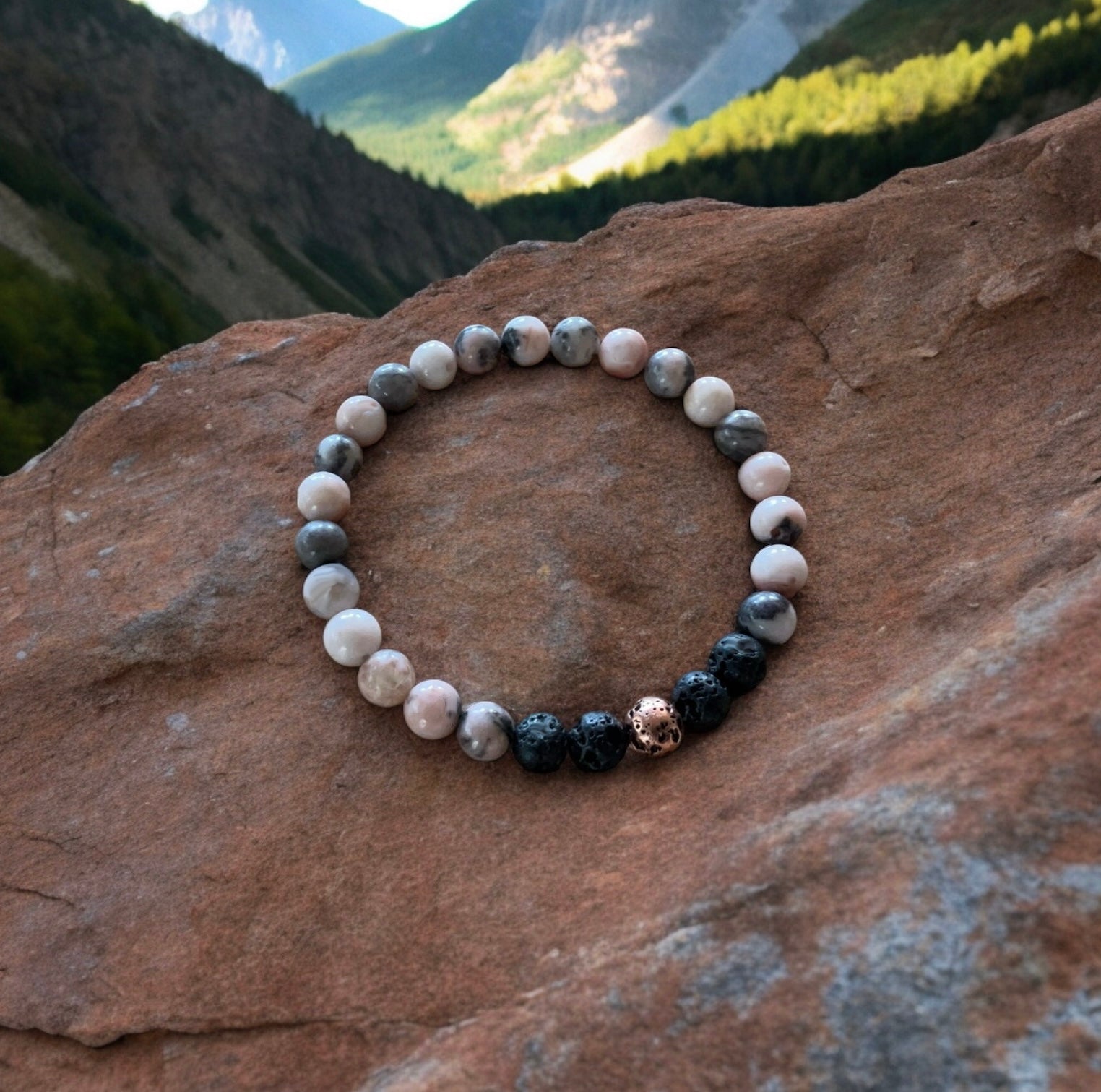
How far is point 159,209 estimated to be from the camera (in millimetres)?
15109

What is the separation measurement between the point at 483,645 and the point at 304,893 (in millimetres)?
686

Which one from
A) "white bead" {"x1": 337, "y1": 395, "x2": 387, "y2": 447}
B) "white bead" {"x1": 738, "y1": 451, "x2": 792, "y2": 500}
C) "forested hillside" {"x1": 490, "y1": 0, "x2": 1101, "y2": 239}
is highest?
"white bead" {"x1": 337, "y1": 395, "x2": 387, "y2": 447}

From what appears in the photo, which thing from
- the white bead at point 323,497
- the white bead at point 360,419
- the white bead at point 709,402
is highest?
the white bead at point 360,419

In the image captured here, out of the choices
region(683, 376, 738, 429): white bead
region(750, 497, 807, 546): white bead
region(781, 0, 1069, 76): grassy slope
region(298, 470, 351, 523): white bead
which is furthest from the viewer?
region(781, 0, 1069, 76): grassy slope

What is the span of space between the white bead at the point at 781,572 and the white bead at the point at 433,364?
1088 mm

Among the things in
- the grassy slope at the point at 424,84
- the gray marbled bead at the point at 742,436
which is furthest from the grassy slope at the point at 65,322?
the grassy slope at the point at 424,84

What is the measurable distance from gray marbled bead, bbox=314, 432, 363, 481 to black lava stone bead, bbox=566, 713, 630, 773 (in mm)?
995

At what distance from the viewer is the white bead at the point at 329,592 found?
225 cm

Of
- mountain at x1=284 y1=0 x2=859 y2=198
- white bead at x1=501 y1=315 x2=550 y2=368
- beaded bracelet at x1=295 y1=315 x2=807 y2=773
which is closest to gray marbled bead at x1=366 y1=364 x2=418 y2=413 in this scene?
beaded bracelet at x1=295 y1=315 x2=807 y2=773

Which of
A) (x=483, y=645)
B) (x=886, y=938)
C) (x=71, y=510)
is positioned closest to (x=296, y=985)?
(x=483, y=645)

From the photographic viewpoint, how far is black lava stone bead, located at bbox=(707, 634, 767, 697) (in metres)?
2.03

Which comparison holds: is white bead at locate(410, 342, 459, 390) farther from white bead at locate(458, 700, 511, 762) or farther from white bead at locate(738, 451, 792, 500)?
white bead at locate(458, 700, 511, 762)

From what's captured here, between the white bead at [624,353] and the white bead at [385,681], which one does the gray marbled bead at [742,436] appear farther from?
the white bead at [385,681]

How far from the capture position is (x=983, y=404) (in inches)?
89.8
